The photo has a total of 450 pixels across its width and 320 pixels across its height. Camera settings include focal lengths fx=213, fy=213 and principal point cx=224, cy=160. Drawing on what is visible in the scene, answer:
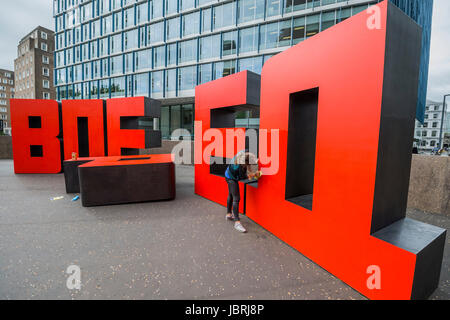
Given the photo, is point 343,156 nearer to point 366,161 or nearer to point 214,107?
point 366,161

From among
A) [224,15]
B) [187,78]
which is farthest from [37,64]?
[224,15]

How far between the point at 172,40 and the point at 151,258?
2174cm

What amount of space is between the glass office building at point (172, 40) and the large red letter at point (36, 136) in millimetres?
11334

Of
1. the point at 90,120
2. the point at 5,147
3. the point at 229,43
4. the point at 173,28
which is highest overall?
the point at 173,28

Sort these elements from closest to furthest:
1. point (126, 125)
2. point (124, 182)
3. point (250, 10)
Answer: point (124, 182) < point (126, 125) < point (250, 10)

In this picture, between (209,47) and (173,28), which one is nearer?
(209,47)

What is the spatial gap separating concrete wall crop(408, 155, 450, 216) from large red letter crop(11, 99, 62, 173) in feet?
44.9

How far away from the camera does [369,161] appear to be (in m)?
2.50

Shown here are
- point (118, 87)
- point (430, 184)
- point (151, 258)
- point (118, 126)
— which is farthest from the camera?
point (118, 87)

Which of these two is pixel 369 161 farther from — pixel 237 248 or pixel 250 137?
pixel 250 137

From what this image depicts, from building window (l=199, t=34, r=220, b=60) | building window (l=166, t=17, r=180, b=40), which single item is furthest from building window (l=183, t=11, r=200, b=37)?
building window (l=199, t=34, r=220, b=60)

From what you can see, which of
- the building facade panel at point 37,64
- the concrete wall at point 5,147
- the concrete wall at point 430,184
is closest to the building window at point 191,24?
the concrete wall at point 5,147

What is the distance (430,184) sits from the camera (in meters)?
5.45
